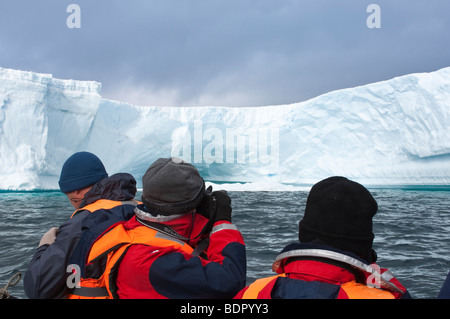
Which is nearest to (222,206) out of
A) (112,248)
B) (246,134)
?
(112,248)

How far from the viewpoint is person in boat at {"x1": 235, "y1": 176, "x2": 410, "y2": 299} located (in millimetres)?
891

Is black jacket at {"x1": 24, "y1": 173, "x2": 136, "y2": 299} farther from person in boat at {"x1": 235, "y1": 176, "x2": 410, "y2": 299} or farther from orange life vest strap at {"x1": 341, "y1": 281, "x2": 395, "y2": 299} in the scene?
orange life vest strap at {"x1": 341, "y1": 281, "x2": 395, "y2": 299}

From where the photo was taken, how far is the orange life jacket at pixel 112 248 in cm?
108

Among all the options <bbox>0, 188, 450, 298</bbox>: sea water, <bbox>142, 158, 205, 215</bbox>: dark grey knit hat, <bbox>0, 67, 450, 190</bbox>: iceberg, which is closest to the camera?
<bbox>142, 158, 205, 215</bbox>: dark grey knit hat

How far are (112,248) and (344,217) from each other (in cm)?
68

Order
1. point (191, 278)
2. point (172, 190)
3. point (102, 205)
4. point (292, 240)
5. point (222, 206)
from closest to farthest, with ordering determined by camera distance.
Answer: point (191, 278) → point (172, 190) → point (222, 206) → point (102, 205) → point (292, 240)

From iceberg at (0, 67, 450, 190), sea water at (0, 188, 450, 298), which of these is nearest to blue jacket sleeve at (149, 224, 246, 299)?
sea water at (0, 188, 450, 298)

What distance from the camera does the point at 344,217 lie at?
98cm

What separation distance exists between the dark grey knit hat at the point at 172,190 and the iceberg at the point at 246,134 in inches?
579

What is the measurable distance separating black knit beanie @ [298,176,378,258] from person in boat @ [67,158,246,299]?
295mm

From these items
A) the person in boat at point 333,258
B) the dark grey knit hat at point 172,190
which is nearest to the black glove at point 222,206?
the dark grey knit hat at point 172,190

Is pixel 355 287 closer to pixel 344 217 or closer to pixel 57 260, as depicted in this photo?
pixel 344 217

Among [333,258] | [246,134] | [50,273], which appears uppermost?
[246,134]
